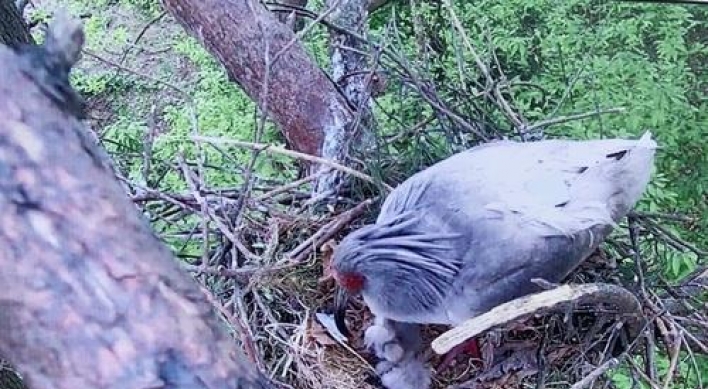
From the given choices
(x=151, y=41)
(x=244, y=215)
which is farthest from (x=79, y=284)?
(x=151, y=41)

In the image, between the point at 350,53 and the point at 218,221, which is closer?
the point at 218,221

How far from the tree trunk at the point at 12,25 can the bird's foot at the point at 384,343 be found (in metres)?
0.60

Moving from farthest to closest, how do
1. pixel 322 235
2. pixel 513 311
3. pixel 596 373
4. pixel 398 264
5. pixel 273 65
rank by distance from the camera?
1. pixel 273 65
2. pixel 322 235
3. pixel 398 264
4. pixel 596 373
5. pixel 513 311

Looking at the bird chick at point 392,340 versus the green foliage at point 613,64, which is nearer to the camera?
the bird chick at point 392,340

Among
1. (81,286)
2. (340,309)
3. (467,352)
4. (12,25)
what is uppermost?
(12,25)

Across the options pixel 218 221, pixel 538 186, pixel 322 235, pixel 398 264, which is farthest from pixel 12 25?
pixel 538 186

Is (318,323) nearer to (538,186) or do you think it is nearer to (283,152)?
(283,152)

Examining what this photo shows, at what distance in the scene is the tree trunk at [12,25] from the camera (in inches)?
49.8

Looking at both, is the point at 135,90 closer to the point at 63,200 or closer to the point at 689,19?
the point at 689,19

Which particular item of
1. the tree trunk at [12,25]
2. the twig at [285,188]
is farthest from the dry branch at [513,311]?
the tree trunk at [12,25]

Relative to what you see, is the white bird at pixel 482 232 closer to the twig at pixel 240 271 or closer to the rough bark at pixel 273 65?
the twig at pixel 240 271

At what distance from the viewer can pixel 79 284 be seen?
46 cm

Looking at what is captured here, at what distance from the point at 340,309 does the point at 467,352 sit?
17 cm

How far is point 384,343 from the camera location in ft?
3.76
